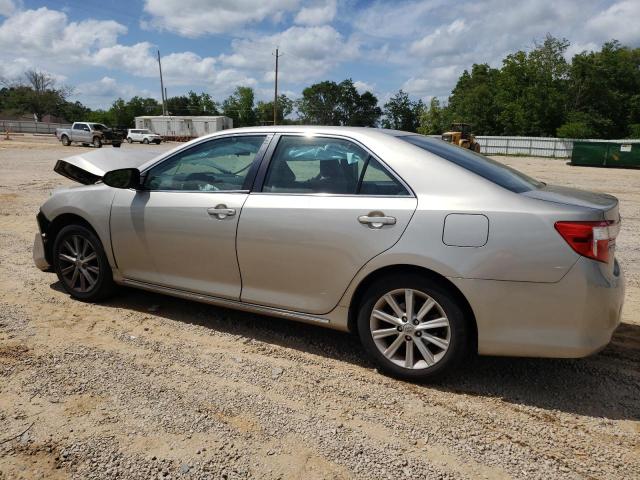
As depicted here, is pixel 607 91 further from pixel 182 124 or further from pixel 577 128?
pixel 182 124

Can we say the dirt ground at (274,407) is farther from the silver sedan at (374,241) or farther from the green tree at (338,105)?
the green tree at (338,105)

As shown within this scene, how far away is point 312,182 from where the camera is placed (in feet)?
11.6

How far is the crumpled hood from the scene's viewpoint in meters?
4.81

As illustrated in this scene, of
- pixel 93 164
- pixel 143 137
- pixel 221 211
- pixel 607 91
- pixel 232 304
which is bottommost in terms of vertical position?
pixel 232 304

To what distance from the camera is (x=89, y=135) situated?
35719 millimetres

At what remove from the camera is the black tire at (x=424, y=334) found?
2.97 meters

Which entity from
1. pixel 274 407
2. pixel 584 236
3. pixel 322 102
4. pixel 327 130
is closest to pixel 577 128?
pixel 327 130

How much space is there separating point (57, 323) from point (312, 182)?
8.01 ft

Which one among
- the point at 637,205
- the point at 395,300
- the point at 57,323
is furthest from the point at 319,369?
the point at 637,205

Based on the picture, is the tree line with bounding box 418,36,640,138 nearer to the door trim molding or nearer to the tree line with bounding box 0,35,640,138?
the tree line with bounding box 0,35,640,138

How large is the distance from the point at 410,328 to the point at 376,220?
0.71 metres

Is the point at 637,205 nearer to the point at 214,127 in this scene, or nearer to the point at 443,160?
the point at 443,160

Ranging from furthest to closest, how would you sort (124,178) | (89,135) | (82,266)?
1. (89,135)
2. (82,266)
3. (124,178)

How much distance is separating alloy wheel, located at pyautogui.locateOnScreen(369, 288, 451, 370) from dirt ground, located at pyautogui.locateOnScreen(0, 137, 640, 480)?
20 centimetres
